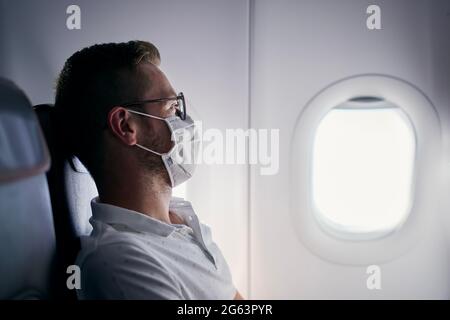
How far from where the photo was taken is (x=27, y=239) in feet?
2.59

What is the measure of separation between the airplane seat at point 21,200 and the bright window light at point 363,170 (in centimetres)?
92

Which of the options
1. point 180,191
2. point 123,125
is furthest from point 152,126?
point 180,191

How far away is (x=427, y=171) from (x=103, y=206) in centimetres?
112

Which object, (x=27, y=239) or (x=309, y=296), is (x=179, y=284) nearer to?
(x=27, y=239)

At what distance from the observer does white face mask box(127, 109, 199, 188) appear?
107 centimetres

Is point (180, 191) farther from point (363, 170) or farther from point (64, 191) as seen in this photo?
point (363, 170)

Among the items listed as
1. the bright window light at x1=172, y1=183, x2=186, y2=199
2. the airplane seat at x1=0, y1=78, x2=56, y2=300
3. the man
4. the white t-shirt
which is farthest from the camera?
the bright window light at x1=172, y1=183, x2=186, y2=199

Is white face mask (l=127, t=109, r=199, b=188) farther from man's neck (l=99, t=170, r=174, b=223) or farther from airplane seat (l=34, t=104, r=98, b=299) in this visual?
airplane seat (l=34, t=104, r=98, b=299)

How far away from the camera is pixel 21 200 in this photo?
0.78m

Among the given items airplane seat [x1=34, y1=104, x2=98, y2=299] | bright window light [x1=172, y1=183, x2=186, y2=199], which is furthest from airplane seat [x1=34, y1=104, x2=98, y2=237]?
bright window light [x1=172, y1=183, x2=186, y2=199]

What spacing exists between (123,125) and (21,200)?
1.13 ft

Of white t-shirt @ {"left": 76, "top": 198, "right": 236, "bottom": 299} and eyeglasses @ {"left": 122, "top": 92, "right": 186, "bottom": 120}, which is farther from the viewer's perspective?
eyeglasses @ {"left": 122, "top": 92, "right": 186, "bottom": 120}

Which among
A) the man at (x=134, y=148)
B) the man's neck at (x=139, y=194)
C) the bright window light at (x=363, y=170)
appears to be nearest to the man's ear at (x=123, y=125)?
the man at (x=134, y=148)
